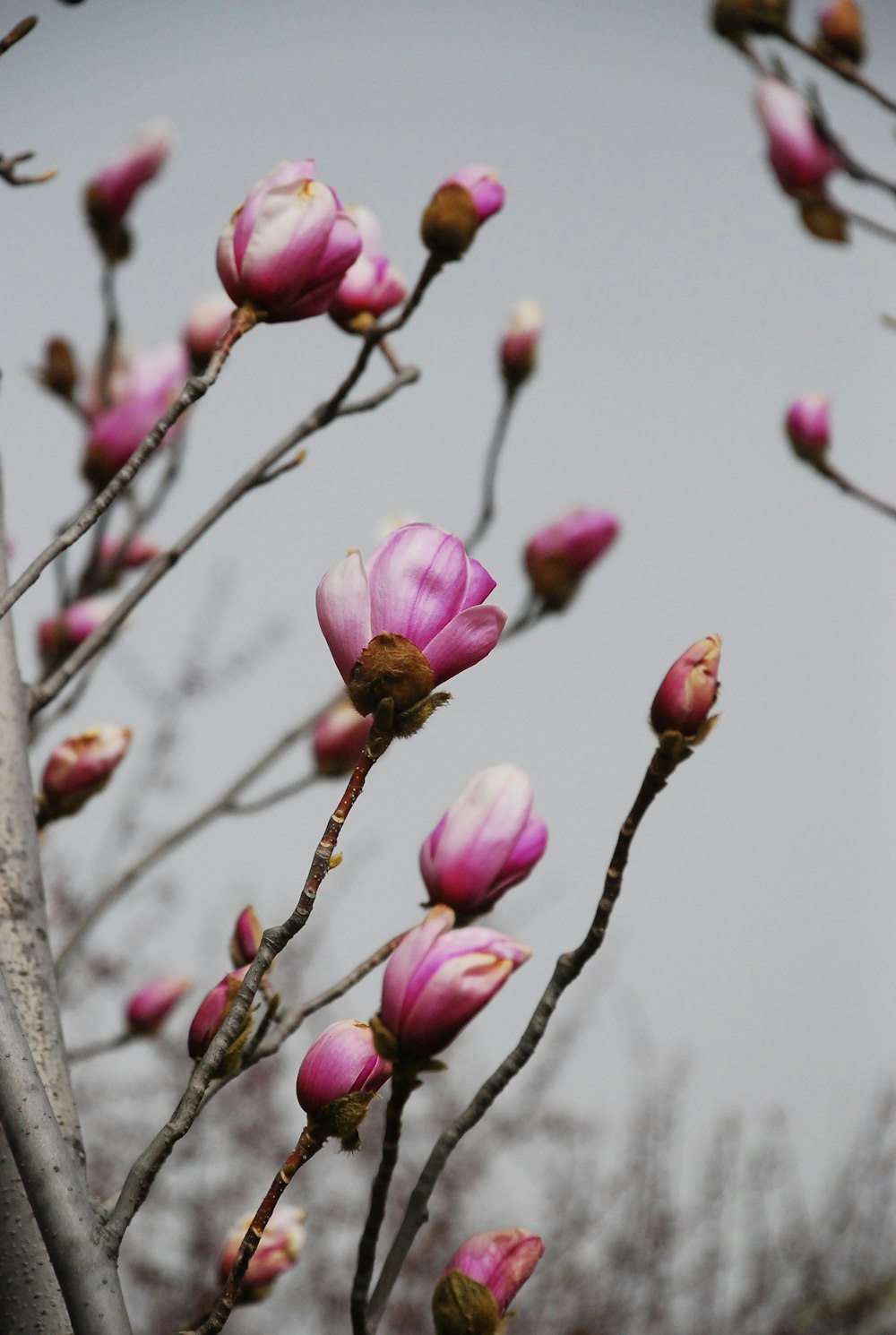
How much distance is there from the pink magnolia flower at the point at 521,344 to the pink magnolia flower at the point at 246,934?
77cm

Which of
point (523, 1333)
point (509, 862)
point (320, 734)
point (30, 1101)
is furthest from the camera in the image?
point (523, 1333)

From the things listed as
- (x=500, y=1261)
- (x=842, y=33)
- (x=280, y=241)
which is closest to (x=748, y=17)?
(x=842, y=33)

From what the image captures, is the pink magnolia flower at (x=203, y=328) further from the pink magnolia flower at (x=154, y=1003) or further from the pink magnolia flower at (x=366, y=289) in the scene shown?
the pink magnolia flower at (x=154, y=1003)

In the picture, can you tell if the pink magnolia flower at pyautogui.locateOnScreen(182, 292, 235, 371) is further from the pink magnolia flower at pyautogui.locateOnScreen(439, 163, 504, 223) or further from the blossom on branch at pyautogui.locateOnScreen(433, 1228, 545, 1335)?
the blossom on branch at pyautogui.locateOnScreen(433, 1228, 545, 1335)

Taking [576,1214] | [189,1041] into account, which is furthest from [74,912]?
[189,1041]

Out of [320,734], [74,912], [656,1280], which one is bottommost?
[656,1280]

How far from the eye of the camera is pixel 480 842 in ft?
2.08

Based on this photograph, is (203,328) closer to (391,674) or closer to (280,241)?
(280,241)

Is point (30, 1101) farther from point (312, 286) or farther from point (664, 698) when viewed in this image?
point (312, 286)

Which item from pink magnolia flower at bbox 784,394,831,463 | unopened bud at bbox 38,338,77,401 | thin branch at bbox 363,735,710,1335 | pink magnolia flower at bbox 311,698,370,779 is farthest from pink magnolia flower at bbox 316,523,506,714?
pink magnolia flower at bbox 784,394,831,463

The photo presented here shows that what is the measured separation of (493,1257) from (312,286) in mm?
546

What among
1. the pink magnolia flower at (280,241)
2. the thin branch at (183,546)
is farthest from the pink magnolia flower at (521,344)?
the pink magnolia flower at (280,241)

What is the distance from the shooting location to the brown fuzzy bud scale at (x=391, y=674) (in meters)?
0.51

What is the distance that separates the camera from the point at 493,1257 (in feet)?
1.84
